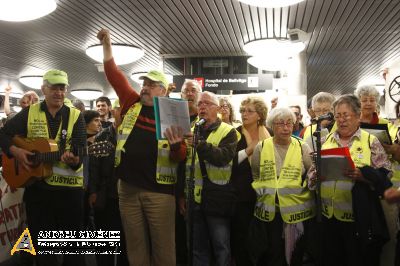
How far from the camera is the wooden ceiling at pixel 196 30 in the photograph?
6.24 m

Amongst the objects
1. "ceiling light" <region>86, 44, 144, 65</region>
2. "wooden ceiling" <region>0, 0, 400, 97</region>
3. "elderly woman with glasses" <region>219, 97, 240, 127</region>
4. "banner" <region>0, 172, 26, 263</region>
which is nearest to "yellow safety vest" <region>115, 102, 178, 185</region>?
"elderly woman with glasses" <region>219, 97, 240, 127</region>

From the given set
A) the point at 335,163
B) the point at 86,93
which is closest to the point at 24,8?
the point at 335,163

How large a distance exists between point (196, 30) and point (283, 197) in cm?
500

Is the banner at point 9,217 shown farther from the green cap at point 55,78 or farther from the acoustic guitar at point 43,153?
the green cap at point 55,78

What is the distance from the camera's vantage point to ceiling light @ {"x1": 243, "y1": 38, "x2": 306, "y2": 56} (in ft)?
23.6

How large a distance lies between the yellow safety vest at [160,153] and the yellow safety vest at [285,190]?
0.74m

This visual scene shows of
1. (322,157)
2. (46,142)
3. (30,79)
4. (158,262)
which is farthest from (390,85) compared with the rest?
(30,79)

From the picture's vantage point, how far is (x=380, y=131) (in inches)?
126

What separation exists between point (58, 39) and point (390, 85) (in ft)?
20.7

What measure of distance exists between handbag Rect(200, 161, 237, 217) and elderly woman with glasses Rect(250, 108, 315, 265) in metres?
0.21

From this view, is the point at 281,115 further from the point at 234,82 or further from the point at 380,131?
the point at 234,82

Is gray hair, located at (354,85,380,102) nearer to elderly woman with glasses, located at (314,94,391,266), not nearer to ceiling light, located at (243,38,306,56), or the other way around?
elderly woman with glasses, located at (314,94,391,266)

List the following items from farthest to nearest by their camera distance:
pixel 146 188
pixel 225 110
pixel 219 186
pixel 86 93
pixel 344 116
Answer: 1. pixel 86 93
2. pixel 225 110
3. pixel 219 186
4. pixel 344 116
5. pixel 146 188

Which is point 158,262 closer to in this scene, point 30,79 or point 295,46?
point 295,46
